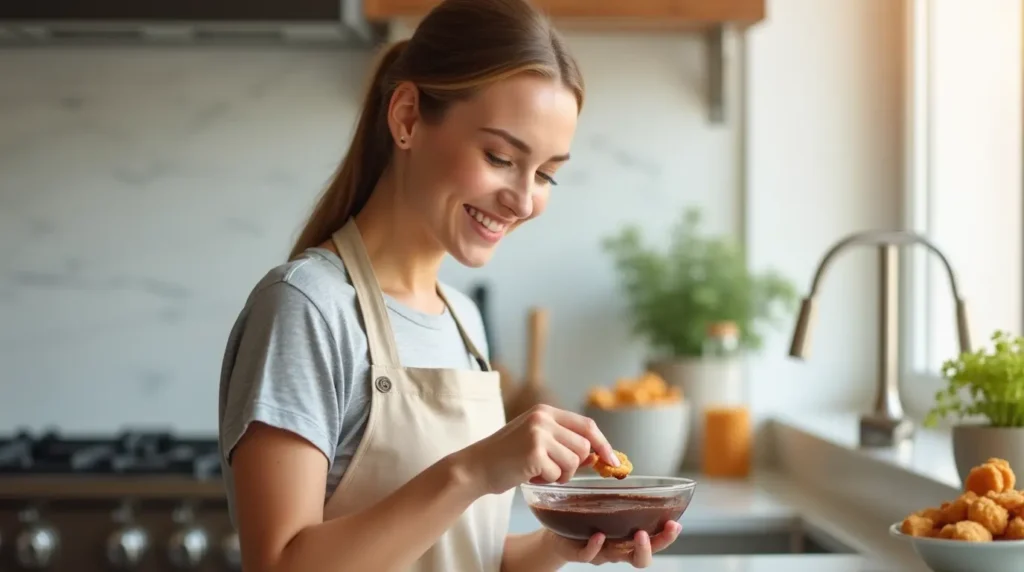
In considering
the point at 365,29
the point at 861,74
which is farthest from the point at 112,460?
the point at 861,74

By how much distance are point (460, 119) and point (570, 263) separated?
153 cm

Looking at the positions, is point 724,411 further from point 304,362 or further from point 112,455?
point 304,362

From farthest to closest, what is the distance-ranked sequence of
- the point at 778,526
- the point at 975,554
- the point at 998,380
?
1. the point at 778,526
2. the point at 998,380
3. the point at 975,554

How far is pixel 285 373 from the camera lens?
3.92ft

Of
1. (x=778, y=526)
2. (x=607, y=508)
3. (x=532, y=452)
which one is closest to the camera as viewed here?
(x=532, y=452)

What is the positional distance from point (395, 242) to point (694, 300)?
129 cm

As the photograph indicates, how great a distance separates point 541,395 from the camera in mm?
2545

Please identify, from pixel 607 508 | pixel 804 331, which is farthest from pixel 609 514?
pixel 804 331

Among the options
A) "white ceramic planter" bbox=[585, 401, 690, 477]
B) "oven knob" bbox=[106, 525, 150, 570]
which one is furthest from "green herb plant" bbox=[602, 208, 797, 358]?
"oven knob" bbox=[106, 525, 150, 570]

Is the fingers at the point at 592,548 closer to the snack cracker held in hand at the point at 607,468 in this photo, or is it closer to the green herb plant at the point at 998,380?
the snack cracker held in hand at the point at 607,468

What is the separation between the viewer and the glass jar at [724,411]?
2.56 metres

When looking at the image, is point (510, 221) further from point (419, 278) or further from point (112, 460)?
point (112, 460)

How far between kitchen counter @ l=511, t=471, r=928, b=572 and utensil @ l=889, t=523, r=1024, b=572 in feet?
0.90

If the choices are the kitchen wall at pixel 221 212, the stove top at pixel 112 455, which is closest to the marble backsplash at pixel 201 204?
the kitchen wall at pixel 221 212
